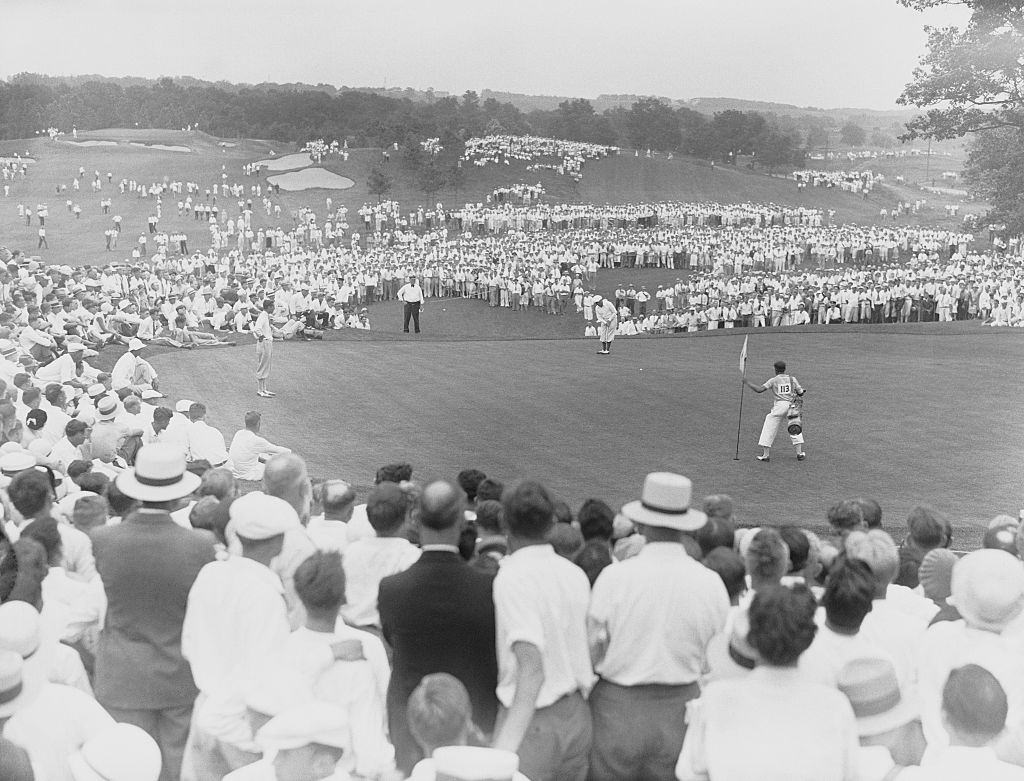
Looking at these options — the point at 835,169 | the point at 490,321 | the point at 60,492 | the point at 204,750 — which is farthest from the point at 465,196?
the point at 204,750

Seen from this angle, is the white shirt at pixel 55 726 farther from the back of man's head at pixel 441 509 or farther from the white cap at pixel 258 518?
the back of man's head at pixel 441 509

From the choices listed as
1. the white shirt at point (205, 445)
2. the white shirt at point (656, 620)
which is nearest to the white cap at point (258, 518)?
the white shirt at point (656, 620)

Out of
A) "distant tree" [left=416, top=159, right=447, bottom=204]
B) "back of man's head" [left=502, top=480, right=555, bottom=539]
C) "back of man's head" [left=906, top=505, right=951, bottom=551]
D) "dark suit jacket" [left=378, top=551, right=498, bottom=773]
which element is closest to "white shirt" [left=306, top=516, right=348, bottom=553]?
"dark suit jacket" [left=378, top=551, right=498, bottom=773]

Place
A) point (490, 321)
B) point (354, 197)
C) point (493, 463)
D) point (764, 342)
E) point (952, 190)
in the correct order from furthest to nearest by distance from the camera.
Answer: point (952, 190)
point (354, 197)
point (490, 321)
point (764, 342)
point (493, 463)

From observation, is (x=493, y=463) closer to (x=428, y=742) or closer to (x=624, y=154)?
(x=428, y=742)

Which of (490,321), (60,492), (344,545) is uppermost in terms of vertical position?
(344,545)

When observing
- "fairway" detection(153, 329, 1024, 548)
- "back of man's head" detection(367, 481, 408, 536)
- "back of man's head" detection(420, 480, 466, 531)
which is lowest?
"fairway" detection(153, 329, 1024, 548)

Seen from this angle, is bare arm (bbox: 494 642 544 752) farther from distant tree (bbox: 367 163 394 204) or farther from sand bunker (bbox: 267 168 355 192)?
sand bunker (bbox: 267 168 355 192)

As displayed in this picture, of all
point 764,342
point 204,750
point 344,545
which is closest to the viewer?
point 204,750
